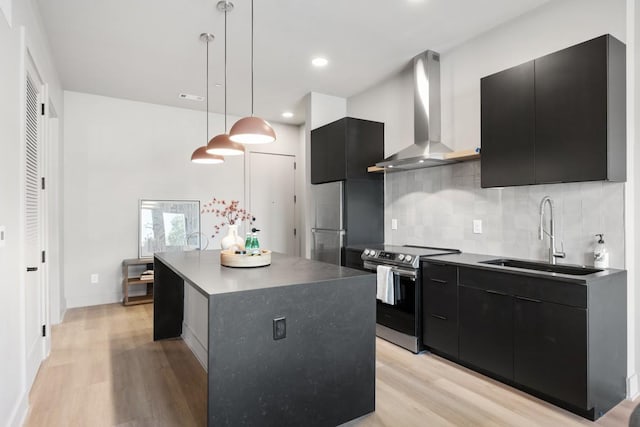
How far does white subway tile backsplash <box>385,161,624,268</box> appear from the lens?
8.34 feet

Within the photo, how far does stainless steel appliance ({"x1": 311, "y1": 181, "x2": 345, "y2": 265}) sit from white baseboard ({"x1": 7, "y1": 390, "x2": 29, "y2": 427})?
2928 millimetres

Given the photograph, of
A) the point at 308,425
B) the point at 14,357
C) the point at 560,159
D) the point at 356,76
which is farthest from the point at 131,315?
the point at 560,159

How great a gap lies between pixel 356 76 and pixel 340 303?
307cm

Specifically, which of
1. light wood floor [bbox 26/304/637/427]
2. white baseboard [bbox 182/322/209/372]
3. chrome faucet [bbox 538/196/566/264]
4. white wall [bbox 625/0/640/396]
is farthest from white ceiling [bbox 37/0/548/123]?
light wood floor [bbox 26/304/637/427]

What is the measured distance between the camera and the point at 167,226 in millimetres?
5324

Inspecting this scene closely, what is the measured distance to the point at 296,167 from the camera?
254 inches

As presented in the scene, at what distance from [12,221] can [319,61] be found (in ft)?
9.78

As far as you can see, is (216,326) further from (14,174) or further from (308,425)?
(14,174)

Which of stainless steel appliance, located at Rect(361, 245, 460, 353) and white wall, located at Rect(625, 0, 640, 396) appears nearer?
white wall, located at Rect(625, 0, 640, 396)

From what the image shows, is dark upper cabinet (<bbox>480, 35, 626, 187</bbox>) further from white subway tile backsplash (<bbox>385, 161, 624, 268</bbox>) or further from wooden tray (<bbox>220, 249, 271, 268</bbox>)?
wooden tray (<bbox>220, 249, 271, 268</bbox>)

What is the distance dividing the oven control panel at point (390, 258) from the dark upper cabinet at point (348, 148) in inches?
39.1

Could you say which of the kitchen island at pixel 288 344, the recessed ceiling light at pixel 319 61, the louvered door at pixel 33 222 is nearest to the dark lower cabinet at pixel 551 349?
the kitchen island at pixel 288 344

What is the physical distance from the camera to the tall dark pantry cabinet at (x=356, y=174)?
4270 mm

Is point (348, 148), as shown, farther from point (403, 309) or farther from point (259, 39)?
point (403, 309)
